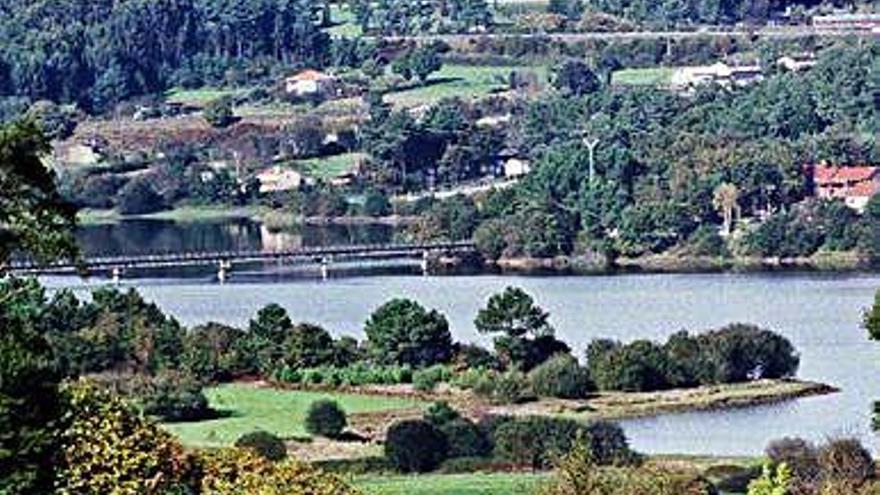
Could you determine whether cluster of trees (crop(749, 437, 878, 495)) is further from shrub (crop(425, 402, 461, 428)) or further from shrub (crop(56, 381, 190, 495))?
shrub (crop(56, 381, 190, 495))

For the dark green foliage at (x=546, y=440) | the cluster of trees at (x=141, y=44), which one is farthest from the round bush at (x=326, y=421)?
the cluster of trees at (x=141, y=44)

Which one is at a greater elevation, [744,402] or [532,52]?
[744,402]

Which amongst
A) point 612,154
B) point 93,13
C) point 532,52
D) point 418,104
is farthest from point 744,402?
point 93,13

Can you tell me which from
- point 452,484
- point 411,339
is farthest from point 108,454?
point 411,339

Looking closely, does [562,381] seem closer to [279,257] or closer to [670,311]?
[670,311]

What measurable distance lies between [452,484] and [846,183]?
3879cm

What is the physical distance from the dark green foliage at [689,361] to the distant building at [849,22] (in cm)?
5307

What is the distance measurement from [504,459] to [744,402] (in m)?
6.90

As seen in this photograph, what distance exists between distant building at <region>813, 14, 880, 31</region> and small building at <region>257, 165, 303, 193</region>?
21770 millimetres

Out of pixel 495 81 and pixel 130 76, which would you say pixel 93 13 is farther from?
pixel 495 81

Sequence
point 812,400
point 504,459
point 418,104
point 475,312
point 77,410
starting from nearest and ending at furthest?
point 77,410 < point 504,459 < point 812,400 < point 475,312 < point 418,104

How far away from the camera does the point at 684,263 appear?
196ft

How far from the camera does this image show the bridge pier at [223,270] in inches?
2260

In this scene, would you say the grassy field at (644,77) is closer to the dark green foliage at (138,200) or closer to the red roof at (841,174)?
the dark green foliage at (138,200)
